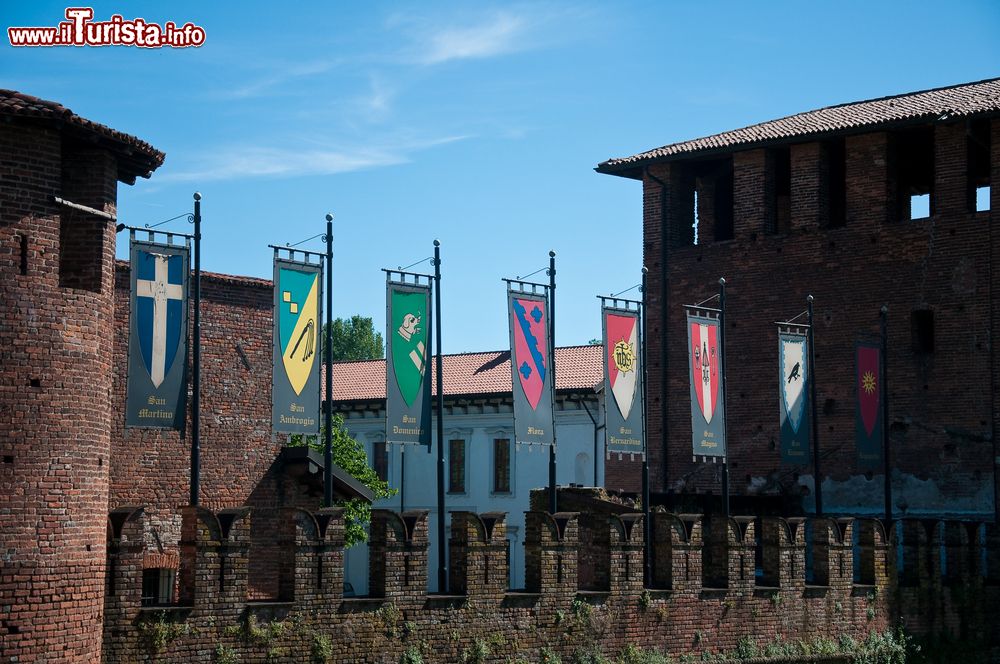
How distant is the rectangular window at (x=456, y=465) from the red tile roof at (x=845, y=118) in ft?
44.9

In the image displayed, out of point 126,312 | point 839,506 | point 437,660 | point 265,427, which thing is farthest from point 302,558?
point 839,506

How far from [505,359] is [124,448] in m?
21.4

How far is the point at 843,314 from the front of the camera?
112 ft

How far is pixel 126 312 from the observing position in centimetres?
2862

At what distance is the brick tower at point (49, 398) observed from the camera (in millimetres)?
15312

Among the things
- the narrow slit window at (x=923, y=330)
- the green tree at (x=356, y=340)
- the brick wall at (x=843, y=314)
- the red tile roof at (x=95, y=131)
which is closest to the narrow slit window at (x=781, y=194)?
the brick wall at (x=843, y=314)

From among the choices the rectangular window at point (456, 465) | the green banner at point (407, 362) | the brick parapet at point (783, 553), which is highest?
the green banner at point (407, 362)

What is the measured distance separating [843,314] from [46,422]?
2215 cm

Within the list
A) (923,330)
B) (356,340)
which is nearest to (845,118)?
(923,330)

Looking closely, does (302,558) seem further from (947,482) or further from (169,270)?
(947,482)

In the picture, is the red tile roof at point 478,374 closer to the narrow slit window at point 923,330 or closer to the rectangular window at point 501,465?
the rectangular window at point 501,465

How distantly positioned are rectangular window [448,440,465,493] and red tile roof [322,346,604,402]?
175 centimetres

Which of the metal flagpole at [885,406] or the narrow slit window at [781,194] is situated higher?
the narrow slit window at [781,194]

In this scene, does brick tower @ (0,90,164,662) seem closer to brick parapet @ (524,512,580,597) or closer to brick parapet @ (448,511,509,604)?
brick parapet @ (448,511,509,604)
